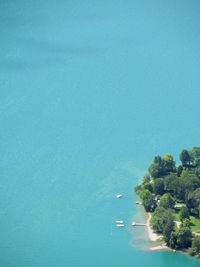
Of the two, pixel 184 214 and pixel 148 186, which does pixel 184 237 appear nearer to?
pixel 184 214

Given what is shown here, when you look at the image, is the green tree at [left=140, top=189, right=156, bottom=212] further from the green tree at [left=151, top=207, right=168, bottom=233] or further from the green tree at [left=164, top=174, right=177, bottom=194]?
the green tree at [left=151, top=207, right=168, bottom=233]

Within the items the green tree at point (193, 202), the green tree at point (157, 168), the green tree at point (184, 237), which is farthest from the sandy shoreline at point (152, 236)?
the green tree at point (157, 168)

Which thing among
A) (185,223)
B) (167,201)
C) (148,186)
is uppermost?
(148,186)

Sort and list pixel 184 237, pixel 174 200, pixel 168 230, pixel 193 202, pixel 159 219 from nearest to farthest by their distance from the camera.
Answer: pixel 184 237, pixel 168 230, pixel 159 219, pixel 193 202, pixel 174 200

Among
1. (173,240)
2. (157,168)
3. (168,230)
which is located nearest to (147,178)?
(157,168)

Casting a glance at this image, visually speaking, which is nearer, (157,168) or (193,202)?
(193,202)

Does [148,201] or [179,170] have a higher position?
[179,170]
